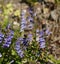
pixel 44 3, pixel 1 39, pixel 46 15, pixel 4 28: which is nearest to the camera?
pixel 1 39

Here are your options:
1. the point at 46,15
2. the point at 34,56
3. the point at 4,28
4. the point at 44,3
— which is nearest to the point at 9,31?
the point at 4,28

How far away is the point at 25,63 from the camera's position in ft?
13.3

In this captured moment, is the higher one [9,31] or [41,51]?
[9,31]

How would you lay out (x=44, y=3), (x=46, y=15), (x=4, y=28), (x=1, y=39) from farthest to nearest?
(x=44, y=3), (x=46, y=15), (x=4, y=28), (x=1, y=39)

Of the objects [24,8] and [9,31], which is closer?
[9,31]

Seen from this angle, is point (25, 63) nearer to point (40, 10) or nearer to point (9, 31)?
point (9, 31)

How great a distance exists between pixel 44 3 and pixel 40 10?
0.24 meters

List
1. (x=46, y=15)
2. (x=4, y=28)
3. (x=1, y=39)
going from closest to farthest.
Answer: (x=1, y=39) < (x=4, y=28) < (x=46, y=15)

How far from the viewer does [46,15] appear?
5.69 m

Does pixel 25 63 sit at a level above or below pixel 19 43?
below

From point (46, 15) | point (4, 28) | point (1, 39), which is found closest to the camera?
point (1, 39)

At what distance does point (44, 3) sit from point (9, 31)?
2329mm

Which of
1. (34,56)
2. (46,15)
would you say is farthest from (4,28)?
(46,15)

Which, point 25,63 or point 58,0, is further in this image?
point 58,0
